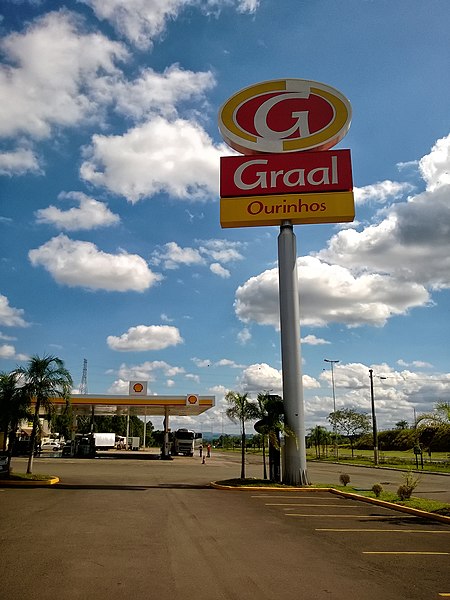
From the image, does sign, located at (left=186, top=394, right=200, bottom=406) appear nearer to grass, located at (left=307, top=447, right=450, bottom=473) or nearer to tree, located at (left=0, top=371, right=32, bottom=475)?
grass, located at (left=307, top=447, right=450, bottom=473)

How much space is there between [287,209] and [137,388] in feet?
93.4

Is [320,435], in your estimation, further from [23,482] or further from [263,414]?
[23,482]

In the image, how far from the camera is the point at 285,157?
27.0 metres

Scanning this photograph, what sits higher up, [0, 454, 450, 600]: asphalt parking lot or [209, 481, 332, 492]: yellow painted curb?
[0, 454, 450, 600]: asphalt parking lot

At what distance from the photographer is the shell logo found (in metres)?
27.3

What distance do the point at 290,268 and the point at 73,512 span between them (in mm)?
15397

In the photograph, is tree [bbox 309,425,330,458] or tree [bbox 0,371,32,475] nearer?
tree [bbox 0,371,32,475]

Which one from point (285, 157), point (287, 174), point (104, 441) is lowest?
point (104, 441)

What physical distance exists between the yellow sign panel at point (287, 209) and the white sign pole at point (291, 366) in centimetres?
111

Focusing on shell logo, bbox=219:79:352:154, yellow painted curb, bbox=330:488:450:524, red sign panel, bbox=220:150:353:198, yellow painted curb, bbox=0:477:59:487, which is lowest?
yellow painted curb, bbox=330:488:450:524

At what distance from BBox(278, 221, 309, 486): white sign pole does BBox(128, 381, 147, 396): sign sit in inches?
1054

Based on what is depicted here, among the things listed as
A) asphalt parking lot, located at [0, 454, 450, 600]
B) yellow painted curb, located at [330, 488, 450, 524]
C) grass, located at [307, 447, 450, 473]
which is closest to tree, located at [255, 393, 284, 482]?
yellow painted curb, located at [330, 488, 450, 524]

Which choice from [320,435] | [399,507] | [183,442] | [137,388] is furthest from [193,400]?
[399,507]

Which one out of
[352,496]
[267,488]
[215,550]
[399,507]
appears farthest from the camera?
[267,488]
